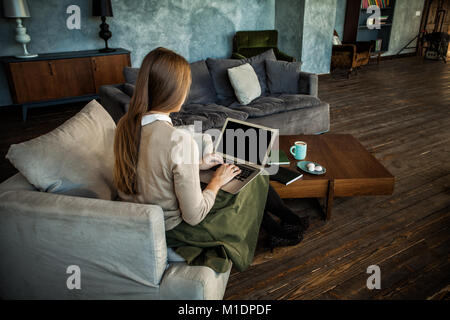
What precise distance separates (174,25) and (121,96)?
9.31ft

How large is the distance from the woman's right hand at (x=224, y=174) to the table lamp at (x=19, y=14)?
378cm

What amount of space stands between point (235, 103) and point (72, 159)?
2.37 m

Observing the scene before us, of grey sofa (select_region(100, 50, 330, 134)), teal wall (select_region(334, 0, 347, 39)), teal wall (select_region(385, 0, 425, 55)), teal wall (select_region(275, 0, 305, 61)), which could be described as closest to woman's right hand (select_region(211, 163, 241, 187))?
grey sofa (select_region(100, 50, 330, 134))

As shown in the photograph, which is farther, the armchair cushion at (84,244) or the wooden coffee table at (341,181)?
the wooden coffee table at (341,181)

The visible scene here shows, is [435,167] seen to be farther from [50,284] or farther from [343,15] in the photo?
[343,15]

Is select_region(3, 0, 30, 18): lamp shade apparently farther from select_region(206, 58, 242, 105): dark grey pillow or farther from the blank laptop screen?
the blank laptop screen

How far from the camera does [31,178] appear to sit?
1.43 meters

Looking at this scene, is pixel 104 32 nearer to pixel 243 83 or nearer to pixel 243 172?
pixel 243 83

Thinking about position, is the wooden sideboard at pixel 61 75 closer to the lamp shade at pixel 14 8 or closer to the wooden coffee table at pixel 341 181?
the lamp shade at pixel 14 8

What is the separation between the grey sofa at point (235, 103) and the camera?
10.7 feet

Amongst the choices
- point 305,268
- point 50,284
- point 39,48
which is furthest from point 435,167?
point 39,48

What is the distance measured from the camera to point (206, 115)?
327 cm

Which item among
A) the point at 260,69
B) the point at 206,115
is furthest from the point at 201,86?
the point at 260,69

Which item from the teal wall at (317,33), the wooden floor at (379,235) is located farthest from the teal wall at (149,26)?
the wooden floor at (379,235)
